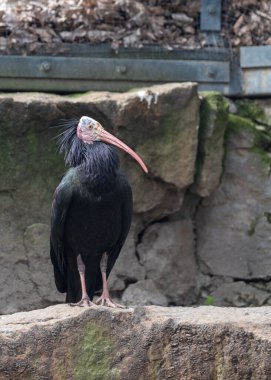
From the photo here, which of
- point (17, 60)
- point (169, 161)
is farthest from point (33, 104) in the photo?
point (169, 161)

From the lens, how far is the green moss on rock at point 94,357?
18.8 ft

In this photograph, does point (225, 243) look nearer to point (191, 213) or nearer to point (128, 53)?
point (191, 213)

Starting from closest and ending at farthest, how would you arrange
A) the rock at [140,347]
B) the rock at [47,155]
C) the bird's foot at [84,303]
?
the rock at [140,347] < the bird's foot at [84,303] < the rock at [47,155]

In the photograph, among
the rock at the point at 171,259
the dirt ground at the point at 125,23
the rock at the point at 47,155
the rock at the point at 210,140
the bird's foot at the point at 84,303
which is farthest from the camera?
the dirt ground at the point at 125,23

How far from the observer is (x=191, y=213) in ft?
28.3

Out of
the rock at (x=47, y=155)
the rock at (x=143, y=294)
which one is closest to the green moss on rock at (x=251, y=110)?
the rock at (x=47, y=155)

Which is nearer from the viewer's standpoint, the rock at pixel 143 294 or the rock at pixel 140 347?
the rock at pixel 140 347

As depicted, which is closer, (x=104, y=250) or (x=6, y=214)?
(x=104, y=250)

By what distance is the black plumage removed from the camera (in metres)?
6.65

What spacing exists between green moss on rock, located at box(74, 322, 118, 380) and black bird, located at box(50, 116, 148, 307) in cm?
67

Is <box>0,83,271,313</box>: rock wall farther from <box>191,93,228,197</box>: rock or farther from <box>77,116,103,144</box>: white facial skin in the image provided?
<box>77,116,103,144</box>: white facial skin

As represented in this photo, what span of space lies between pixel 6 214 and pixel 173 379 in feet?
8.96

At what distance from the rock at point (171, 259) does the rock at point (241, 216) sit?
0.45 feet

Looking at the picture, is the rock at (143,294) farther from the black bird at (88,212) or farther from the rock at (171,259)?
the black bird at (88,212)
